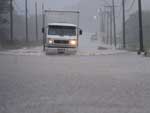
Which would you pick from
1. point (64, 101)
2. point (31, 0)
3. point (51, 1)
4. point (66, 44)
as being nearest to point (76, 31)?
point (66, 44)

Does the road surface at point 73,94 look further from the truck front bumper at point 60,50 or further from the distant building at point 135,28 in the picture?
the distant building at point 135,28

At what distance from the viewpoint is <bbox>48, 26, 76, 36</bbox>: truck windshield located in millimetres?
34469

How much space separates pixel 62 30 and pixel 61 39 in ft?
3.14

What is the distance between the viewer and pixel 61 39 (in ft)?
111

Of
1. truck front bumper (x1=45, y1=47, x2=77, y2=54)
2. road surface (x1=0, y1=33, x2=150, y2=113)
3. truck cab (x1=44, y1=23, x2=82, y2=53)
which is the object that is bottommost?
road surface (x1=0, y1=33, x2=150, y2=113)

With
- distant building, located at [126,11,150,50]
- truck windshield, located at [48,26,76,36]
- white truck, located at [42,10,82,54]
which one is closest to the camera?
white truck, located at [42,10,82,54]

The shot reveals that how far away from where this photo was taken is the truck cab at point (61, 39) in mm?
34000

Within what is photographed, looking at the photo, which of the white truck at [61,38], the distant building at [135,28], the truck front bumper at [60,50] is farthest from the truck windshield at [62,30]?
the distant building at [135,28]

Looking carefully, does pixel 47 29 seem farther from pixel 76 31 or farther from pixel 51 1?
pixel 51 1

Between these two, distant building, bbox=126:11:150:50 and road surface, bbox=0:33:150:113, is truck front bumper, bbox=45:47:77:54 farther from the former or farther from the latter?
distant building, bbox=126:11:150:50

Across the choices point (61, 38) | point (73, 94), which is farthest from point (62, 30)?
point (73, 94)

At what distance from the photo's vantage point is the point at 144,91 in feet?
36.0

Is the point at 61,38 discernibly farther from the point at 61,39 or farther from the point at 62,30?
the point at 62,30

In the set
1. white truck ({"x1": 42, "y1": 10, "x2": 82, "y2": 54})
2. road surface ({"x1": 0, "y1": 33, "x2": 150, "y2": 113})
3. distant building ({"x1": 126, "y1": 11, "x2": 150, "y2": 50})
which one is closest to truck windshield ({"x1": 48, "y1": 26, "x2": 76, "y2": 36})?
white truck ({"x1": 42, "y1": 10, "x2": 82, "y2": 54})
